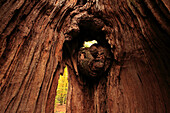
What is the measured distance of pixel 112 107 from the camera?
187 cm

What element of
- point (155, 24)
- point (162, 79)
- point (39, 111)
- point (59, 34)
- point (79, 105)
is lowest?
point (79, 105)

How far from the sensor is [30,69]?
1.50 meters

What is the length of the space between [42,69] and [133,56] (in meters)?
2.06

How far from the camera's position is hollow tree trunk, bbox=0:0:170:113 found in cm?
128

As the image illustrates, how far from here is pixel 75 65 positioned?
2562 millimetres

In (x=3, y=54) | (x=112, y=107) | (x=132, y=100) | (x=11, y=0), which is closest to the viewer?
(x=3, y=54)

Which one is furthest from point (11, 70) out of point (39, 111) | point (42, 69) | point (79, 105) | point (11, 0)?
point (79, 105)

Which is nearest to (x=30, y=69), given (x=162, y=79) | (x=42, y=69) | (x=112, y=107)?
(x=42, y=69)

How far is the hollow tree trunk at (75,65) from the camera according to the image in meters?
1.28

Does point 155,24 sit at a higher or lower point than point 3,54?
higher

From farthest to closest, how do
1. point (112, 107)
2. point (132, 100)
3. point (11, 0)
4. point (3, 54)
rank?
point (112, 107) → point (132, 100) → point (11, 0) → point (3, 54)

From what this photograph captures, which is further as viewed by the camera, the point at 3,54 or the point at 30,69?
the point at 30,69

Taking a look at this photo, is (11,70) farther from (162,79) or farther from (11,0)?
(162,79)

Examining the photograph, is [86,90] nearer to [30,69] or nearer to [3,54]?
[30,69]
